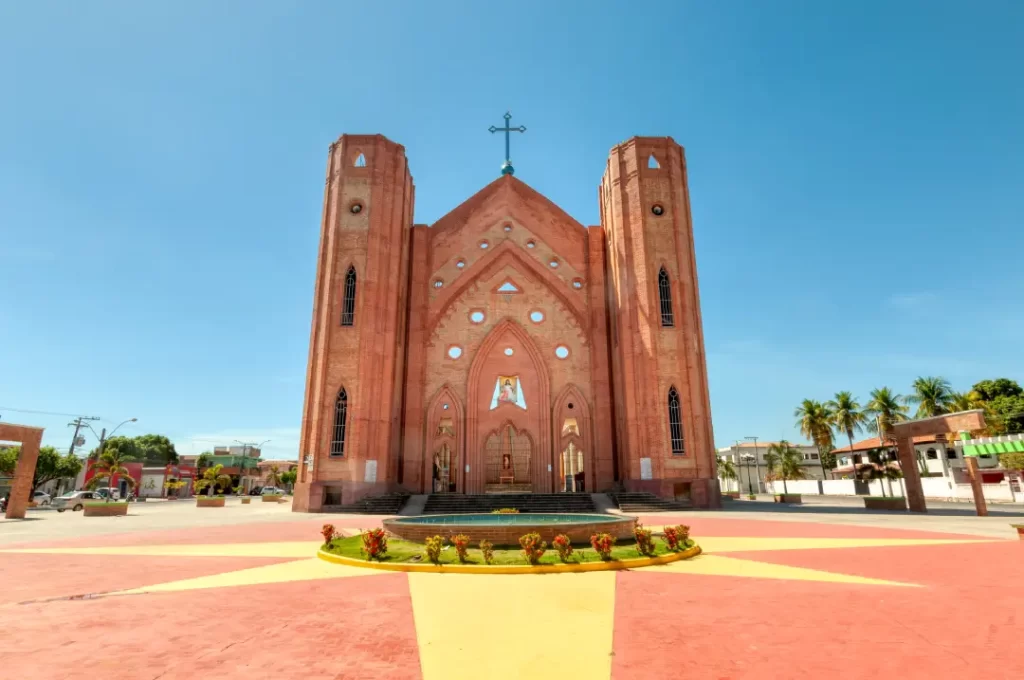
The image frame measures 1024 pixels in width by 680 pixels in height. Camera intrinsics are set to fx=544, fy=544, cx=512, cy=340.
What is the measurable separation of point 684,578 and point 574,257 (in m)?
28.1

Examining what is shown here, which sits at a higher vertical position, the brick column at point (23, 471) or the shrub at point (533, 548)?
the brick column at point (23, 471)

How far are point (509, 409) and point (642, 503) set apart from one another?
9.95 m

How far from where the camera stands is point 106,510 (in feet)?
90.5

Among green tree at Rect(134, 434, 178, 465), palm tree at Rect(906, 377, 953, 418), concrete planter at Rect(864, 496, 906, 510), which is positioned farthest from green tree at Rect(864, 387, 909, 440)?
green tree at Rect(134, 434, 178, 465)

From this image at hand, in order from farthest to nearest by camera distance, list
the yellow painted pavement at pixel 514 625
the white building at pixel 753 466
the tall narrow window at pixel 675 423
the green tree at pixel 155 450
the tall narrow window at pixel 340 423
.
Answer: the green tree at pixel 155 450 < the white building at pixel 753 466 < the tall narrow window at pixel 675 423 < the tall narrow window at pixel 340 423 < the yellow painted pavement at pixel 514 625

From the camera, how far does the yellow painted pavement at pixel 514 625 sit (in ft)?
15.3

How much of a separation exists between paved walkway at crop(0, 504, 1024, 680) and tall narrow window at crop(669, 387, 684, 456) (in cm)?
1692

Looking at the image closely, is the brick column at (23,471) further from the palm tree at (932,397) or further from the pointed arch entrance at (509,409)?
the palm tree at (932,397)

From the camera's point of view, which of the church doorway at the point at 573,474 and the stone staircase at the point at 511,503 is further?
the church doorway at the point at 573,474

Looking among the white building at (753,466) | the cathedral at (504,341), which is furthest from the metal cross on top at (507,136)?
the white building at (753,466)

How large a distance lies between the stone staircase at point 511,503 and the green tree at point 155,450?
77001mm

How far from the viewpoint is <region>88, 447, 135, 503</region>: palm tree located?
44.8 m

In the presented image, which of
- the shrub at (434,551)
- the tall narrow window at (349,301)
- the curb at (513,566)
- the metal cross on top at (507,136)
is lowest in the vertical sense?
the curb at (513,566)

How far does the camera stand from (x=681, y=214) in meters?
31.4
